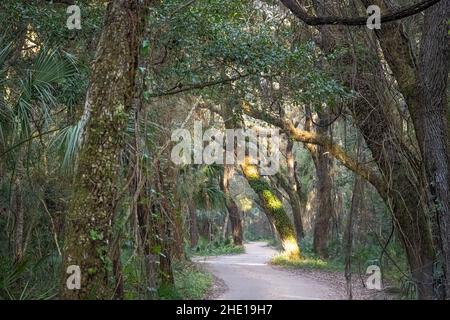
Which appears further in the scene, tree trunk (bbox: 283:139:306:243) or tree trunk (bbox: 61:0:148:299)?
tree trunk (bbox: 283:139:306:243)

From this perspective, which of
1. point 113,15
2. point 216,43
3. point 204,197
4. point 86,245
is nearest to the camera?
point 86,245

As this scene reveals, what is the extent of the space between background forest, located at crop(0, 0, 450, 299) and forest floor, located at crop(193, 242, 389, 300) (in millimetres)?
882

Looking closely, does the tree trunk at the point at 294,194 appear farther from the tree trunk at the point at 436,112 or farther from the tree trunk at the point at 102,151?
the tree trunk at the point at 102,151

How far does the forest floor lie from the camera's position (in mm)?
10625

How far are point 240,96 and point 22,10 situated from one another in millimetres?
3951

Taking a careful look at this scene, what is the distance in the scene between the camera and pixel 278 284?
12703 mm

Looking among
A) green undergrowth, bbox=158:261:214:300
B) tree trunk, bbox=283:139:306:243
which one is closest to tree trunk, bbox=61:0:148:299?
green undergrowth, bbox=158:261:214:300

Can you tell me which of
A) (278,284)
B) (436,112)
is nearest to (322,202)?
(278,284)

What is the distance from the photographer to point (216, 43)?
8359 mm

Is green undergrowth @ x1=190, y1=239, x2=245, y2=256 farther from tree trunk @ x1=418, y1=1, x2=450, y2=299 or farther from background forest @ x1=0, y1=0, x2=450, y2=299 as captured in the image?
tree trunk @ x1=418, y1=1, x2=450, y2=299

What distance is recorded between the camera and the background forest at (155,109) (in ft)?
16.2

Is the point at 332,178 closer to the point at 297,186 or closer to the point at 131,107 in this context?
the point at 297,186

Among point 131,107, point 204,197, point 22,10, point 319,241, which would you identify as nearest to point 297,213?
point 319,241

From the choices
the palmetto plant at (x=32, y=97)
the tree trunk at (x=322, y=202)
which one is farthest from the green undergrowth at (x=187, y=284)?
the tree trunk at (x=322, y=202)
